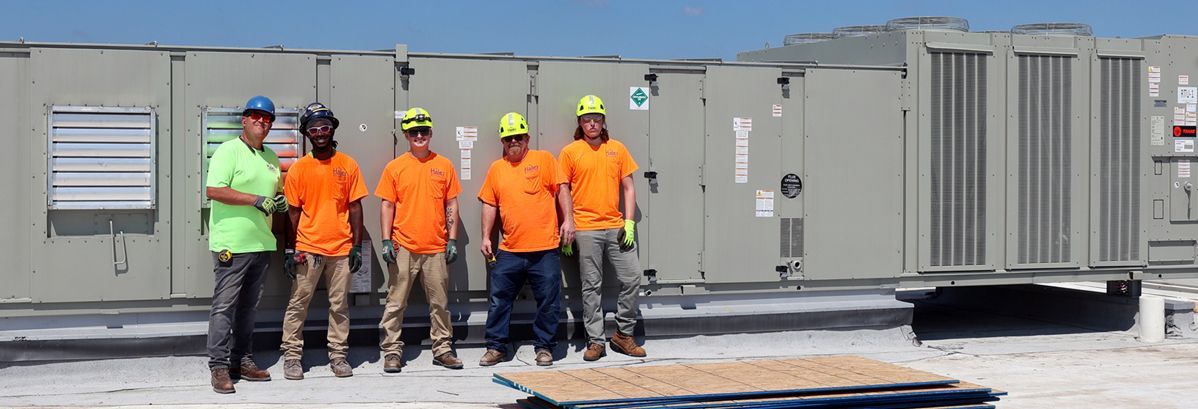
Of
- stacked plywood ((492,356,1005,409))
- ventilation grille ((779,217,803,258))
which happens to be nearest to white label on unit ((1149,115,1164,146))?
ventilation grille ((779,217,803,258))

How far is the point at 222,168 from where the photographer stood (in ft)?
28.7

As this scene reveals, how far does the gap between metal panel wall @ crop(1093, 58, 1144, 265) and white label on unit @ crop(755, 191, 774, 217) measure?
3.20 metres

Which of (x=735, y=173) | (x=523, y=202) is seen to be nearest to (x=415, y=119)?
(x=523, y=202)

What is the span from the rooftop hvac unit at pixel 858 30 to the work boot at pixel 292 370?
19.5ft

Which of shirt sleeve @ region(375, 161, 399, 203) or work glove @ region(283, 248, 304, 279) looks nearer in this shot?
work glove @ region(283, 248, 304, 279)

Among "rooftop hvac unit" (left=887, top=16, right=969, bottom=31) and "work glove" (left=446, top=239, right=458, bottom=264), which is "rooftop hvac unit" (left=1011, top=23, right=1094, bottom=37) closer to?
"rooftop hvac unit" (left=887, top=16, right=969, bottom=31)

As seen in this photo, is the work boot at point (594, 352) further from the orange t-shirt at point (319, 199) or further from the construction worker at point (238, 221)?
the construction worker at point (238, 221)

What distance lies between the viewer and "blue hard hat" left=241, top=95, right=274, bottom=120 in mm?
8898

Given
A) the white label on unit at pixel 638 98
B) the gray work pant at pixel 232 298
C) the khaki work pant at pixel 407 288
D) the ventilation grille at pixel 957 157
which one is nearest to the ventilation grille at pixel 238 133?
the gray work pant at pixel 232 298

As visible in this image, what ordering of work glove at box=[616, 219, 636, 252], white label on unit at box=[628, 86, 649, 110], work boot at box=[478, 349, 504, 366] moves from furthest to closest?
1. white label on unit at box=[628, 86, 649, 110]
2. work glove at box=[616, 219, 636, 252]
3. work boot at box=[478, 349, 504, 366]

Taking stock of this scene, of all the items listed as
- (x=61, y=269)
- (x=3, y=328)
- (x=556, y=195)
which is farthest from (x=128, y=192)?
(x=556, y=195)

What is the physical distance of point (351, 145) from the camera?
9727 millimetres

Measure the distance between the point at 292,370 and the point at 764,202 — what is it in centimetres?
409

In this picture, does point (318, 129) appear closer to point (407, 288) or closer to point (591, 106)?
point (407, 288)
